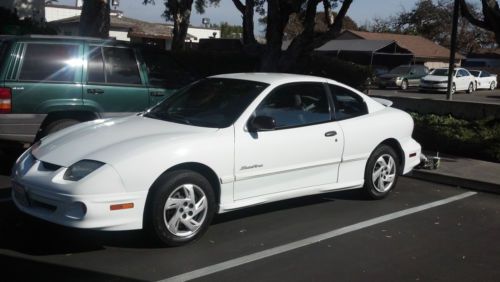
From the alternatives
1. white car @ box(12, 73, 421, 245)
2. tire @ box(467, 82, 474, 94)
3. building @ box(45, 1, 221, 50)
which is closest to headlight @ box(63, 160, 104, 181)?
white car @ box(12, 73, 421, 245)

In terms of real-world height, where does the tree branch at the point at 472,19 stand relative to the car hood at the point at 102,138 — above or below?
above

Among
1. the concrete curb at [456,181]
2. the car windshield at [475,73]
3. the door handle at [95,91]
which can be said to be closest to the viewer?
the door handle at [95,91]

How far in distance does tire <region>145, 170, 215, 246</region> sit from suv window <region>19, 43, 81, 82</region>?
3.38 m

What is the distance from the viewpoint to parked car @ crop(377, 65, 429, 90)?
120 ft

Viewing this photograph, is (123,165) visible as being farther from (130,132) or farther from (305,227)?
(305,227)

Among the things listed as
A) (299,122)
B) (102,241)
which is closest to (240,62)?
(299,122)

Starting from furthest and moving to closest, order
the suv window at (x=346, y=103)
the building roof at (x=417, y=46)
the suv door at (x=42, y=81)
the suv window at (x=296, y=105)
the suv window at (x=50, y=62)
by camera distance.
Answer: the building roof at (x=417, y=46) → the suv window at (x=50, y=62) → the suv door at (x=42, y=81) → the suv window at (x=346, y=103) → the suv window at (x=296, y=105)

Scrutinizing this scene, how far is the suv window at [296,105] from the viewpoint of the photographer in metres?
5.99

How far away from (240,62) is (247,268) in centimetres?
1363

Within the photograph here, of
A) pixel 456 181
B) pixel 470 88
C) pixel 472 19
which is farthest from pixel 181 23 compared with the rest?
pixel 456 181

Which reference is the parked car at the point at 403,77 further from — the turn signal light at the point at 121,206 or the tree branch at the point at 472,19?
the turn signal light at the point at 121,206

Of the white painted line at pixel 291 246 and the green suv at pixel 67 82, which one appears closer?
the white painted line at pixel 291 246

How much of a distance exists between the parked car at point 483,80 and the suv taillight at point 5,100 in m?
35.4

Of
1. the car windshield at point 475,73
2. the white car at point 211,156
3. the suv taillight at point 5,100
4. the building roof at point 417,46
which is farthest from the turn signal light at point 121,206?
the building roof at point 417,46
